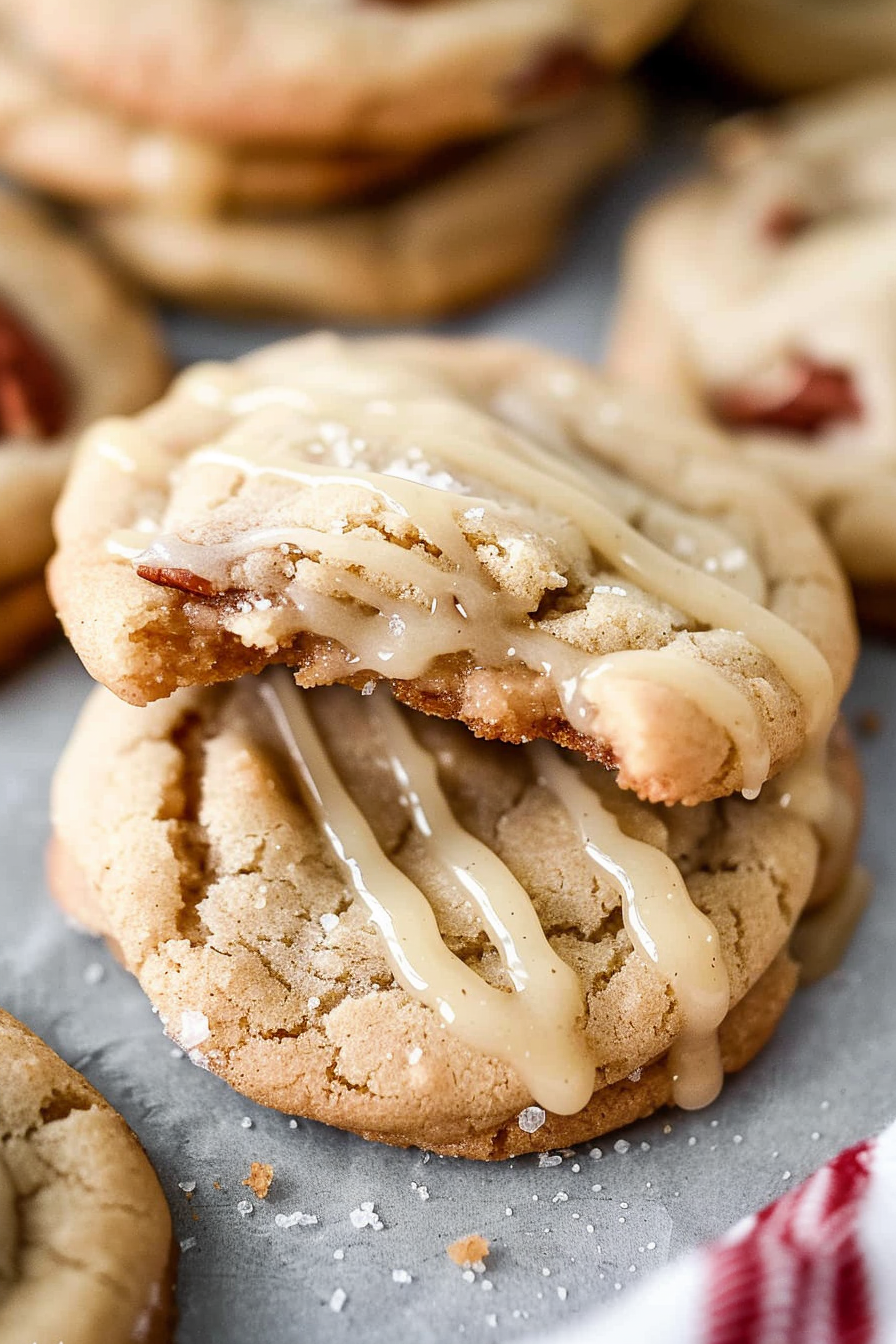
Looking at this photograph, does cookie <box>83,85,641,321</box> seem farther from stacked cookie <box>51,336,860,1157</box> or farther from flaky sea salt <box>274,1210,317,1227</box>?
flaky sea salt <box>274,1210,317,1227</box>

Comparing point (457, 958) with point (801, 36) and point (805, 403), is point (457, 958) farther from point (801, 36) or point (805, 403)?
point (801, 36)

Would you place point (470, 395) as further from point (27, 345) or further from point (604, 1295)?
point (604, 1295)

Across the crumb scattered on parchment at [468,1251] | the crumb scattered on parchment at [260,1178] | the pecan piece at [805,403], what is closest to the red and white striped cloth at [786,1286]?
the crumb scattered on parchment at [468,1251]

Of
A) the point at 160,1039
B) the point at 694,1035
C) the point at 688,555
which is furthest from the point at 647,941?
the point at 160,1039

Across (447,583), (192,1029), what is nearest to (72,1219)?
(192,1029)

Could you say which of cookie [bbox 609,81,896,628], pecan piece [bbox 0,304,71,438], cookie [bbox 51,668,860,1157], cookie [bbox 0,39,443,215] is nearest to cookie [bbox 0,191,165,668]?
pecan piece [bbox 0,304,71,438]

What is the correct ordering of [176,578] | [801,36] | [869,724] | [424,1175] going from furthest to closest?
[801,36]
[869,724]
[424,1175]
[176,578]
